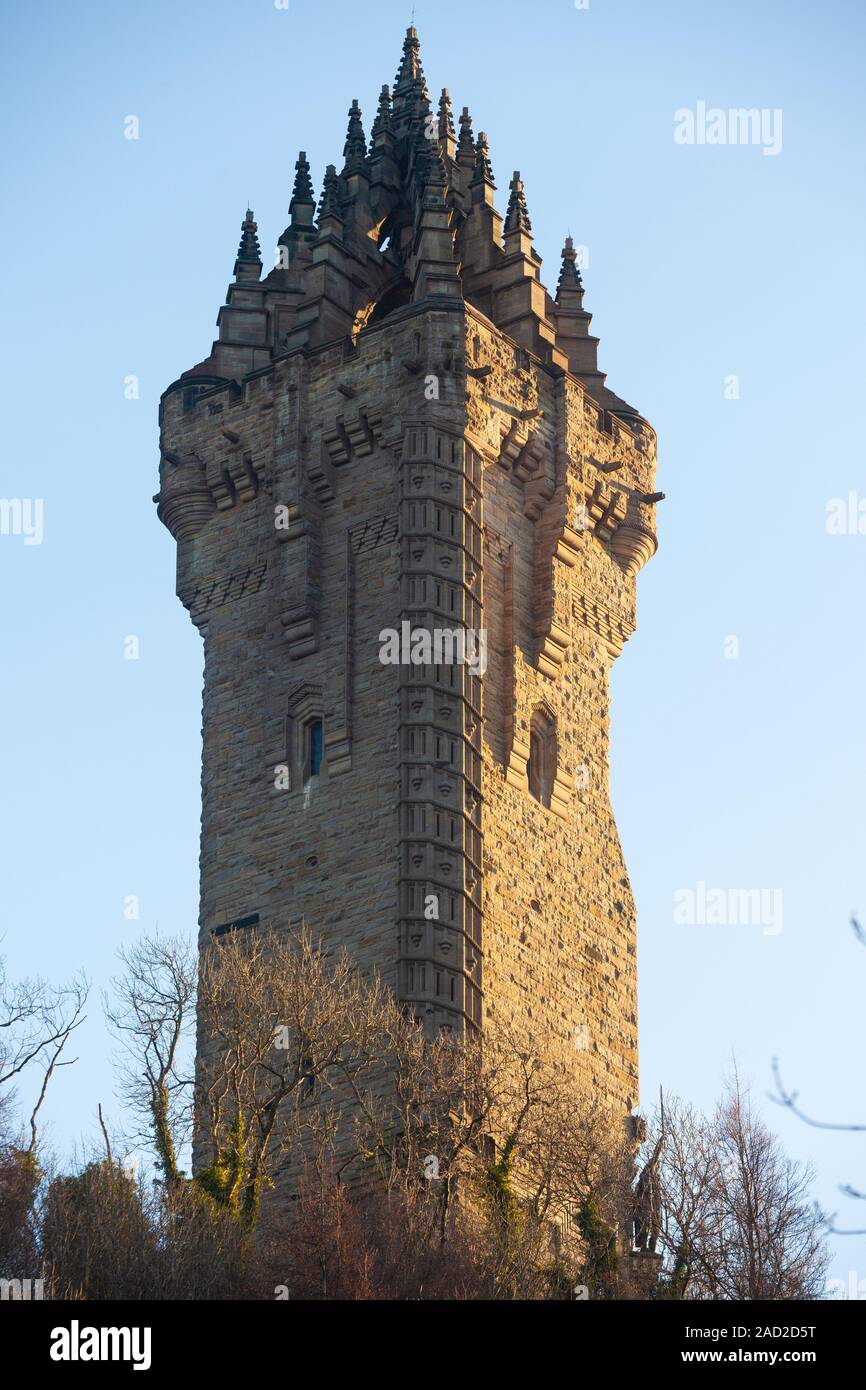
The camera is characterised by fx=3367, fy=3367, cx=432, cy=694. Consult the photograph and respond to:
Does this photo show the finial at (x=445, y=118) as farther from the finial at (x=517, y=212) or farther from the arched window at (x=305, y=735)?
the arched window at (x=305, y=735)

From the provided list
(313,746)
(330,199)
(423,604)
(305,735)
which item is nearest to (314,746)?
(313,746)

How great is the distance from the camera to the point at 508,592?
2243 inches

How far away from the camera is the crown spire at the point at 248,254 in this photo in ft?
205

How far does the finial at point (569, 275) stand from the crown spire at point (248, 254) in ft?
18.5

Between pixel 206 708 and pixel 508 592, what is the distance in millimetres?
5523

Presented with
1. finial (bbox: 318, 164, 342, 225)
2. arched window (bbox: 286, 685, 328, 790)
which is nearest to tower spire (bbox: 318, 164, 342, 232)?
finial (bbox: 318, 164, 342, 225)

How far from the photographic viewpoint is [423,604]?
54.5 m

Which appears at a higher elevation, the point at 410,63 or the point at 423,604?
the point at 410,63

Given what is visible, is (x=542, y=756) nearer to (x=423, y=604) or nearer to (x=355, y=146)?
(x=423, y=604)

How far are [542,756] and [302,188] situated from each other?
Result: 43.8 ft

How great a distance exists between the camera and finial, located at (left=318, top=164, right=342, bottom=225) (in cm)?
6150

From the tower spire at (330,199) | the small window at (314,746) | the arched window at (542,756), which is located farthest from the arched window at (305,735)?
the tower spire at (330,199)

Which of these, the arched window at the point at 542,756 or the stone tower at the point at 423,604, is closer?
the stone tower at the point at 423,604
